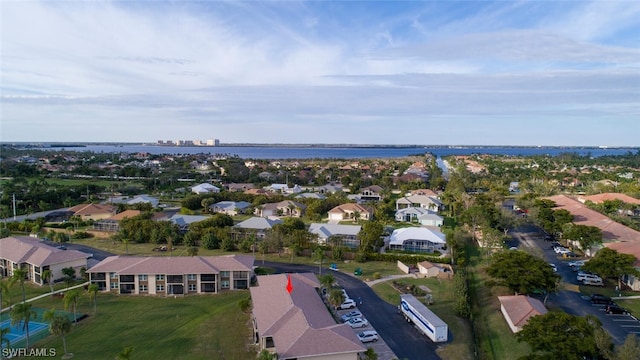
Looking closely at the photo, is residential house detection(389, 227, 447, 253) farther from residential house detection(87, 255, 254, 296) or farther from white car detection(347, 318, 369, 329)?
white car detection(347, 318, 369, 329)

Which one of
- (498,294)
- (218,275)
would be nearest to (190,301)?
(218,275)

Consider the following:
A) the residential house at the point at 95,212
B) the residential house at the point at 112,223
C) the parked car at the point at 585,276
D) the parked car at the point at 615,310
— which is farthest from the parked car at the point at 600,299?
the residential house at the point at 95,212

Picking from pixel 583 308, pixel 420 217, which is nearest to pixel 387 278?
pixel 583 308

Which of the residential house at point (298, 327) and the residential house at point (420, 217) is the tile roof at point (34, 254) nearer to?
the residential house at point (298, 327)

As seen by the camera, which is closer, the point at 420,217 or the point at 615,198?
the point at 420,217

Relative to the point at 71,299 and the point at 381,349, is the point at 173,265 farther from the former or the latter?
the point at 381,349

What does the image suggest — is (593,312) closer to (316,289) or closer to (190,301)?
(316,289)
